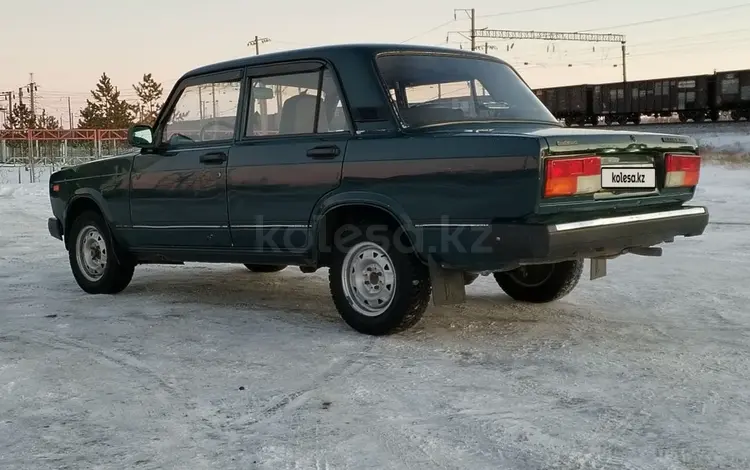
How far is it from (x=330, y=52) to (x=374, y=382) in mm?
2209

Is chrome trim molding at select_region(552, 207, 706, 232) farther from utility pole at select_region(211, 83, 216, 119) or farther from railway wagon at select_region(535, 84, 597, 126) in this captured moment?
railway wagon at select_region(535, 84, 597, 126)

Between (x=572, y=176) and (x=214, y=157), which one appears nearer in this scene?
(x=572, y=176)

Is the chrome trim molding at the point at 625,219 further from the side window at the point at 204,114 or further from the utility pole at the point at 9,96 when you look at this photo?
the utility pole at the point at 9,96

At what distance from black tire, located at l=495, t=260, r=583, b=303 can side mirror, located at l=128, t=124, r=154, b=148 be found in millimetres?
2898

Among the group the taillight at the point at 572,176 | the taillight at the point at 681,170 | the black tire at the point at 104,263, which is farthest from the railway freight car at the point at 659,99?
the taillight at the point at 572,176

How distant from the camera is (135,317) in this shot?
18.0 feet

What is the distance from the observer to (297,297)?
6.26 m

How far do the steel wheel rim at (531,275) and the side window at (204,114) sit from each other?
241 cm

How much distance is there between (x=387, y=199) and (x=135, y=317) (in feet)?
7.49

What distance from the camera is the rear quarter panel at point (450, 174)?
152 inches

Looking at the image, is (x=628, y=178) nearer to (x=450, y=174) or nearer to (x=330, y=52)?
(x=450, y=174)

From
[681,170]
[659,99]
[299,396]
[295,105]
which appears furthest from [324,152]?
[659,99]

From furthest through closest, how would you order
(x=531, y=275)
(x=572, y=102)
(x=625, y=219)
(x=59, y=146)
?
(x=59, y=146)
(x=572, y=102)
(x=531, y=275)
(x=625, y=219)

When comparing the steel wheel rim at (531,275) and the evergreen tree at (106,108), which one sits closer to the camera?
the steel wheel rim at (531,275)
